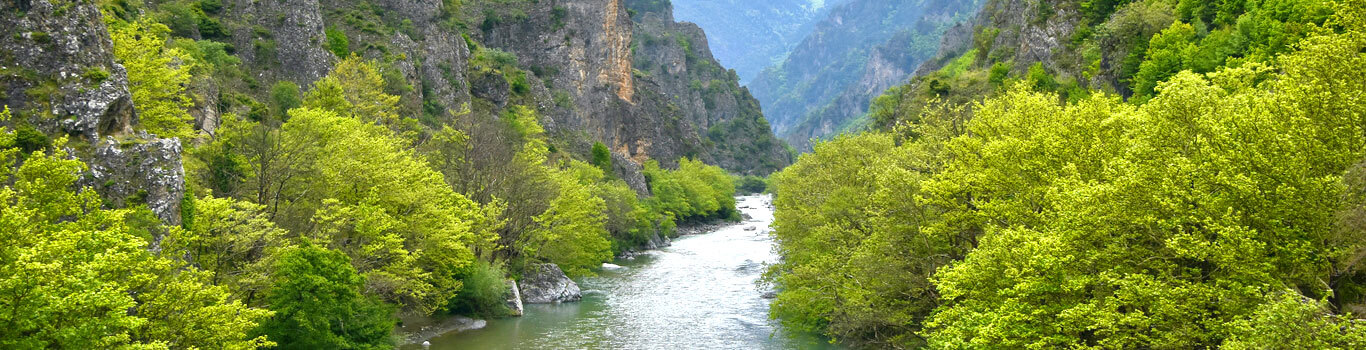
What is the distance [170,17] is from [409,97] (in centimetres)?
1813

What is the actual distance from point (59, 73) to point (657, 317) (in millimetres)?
28432

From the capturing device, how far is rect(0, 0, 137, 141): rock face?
25.0 meters

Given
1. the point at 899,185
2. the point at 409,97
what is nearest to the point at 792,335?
the point at 899,185

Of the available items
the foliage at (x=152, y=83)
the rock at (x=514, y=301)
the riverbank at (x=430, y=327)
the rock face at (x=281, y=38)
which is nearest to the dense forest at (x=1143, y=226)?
the riverbank at (x=430, y=327)

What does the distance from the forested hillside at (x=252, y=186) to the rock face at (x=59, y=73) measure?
0.06 m

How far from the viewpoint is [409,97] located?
68.2 meters

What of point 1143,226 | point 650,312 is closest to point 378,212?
point 650,312

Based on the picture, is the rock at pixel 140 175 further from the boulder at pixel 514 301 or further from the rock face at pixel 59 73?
the boulder at pixel 514 301

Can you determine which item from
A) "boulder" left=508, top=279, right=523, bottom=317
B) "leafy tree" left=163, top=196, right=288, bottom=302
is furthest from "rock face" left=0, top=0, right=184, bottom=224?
"boulder" left=508, top=279, right=523, bottom=317

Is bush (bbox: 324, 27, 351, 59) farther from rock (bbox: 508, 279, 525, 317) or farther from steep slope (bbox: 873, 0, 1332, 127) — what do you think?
steep slope (bbox: 873, 0, 1332, 127)

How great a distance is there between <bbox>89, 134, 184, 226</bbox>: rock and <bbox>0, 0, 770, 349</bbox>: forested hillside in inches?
2.2

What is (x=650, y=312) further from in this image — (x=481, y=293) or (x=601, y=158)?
(x=601, y=158)

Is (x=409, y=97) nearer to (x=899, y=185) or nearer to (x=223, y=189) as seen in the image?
(x=223, y=189)

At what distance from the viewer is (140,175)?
2456 centimetres
